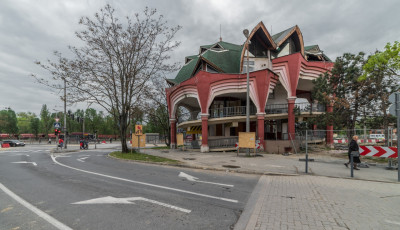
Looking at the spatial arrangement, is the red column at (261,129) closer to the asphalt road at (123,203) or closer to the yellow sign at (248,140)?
the yellow sign at (248,140)

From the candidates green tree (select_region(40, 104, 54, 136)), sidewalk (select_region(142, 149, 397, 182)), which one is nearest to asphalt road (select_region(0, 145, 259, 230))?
sidewalk (select_region(142, 149, 397, 182))

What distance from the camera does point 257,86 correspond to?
18.8m

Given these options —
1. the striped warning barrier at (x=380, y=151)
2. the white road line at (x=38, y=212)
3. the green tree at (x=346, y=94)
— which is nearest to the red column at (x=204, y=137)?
the green tree at (x=346, y=94)

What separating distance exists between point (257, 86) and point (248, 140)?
6781 mm

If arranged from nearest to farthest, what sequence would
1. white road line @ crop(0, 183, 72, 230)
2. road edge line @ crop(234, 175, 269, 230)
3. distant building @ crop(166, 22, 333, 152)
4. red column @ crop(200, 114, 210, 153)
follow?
white road line @ crop(0, 183, 72, 230) < road edge line @ crop(234, 175, 269, 230) < distant building @ crop(166, 22, 333, 152) < red column @ crop(200, 114, 210, 153)

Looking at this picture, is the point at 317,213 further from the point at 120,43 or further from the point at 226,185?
the point at 120,43

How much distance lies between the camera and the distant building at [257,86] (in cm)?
1909

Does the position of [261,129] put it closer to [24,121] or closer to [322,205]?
[322,205]

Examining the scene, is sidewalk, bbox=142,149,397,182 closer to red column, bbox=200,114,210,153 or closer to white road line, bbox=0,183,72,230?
white road line, bbox=0,183,72,230

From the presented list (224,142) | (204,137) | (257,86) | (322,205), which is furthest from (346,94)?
(322,205)

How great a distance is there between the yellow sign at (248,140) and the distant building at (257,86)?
4.15m

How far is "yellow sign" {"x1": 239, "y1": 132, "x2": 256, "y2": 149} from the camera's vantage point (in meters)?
14.6

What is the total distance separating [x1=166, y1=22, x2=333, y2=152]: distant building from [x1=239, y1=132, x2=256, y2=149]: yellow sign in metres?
4.15

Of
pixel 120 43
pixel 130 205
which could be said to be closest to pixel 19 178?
pixel 130 205
